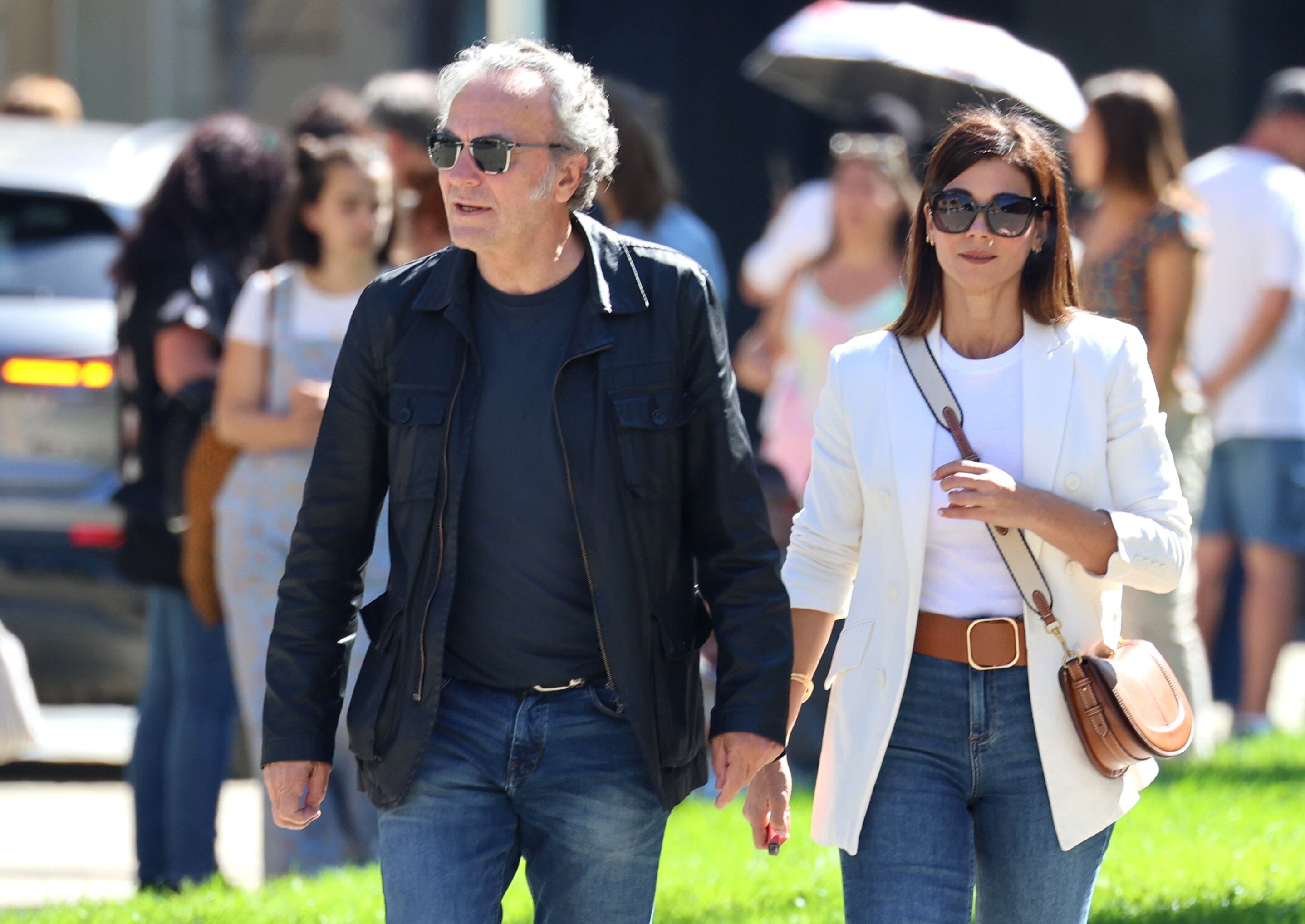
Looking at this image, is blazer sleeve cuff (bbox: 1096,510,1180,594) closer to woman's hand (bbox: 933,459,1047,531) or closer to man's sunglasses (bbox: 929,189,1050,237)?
woman's hand (bbox: 933,459,1047,531)

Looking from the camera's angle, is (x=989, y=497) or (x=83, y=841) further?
(x=83, y=841)

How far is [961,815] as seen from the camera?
3.16 meters

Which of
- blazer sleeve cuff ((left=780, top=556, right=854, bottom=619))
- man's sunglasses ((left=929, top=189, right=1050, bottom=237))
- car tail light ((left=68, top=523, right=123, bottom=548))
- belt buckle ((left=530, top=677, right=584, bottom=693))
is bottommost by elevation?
car tail light ((left=68, top=523, right=123, bottom=548))

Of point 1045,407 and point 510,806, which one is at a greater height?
point 1045,407

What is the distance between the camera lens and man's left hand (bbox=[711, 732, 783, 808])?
314cm

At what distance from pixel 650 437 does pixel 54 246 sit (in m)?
4.34

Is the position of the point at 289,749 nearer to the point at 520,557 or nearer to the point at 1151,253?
the point at 520,557

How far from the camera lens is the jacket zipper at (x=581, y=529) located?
10.0 feet

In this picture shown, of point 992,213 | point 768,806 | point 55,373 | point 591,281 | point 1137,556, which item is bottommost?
point 55,373

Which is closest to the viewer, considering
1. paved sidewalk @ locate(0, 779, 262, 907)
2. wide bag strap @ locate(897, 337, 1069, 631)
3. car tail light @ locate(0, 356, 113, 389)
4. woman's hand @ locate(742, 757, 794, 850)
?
wide bag strap @ locate(897, 337, 1069, 631)

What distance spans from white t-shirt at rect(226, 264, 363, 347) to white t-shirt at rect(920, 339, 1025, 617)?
231 centimetres

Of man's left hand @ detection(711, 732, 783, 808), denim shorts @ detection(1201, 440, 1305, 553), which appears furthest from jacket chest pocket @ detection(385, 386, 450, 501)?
denim shorts @ detection(1201, 440, 1305, 553)

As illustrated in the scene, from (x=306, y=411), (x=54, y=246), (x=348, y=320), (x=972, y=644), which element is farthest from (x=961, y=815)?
(x=54, y=246)

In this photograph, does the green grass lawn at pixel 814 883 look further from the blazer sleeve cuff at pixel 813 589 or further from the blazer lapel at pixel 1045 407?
the blazer lapel at pixel 1045 407
